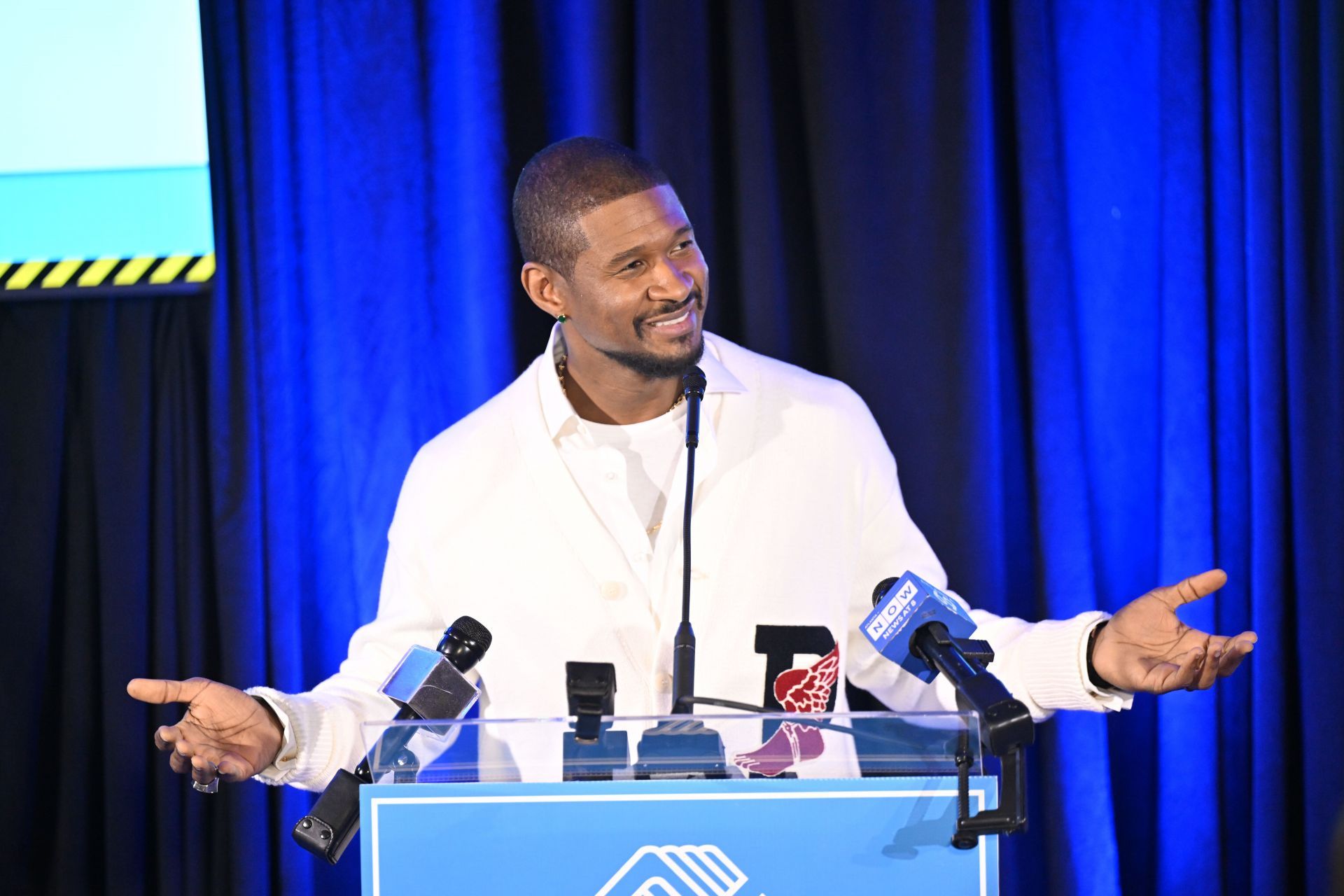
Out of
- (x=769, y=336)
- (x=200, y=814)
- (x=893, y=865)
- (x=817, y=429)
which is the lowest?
(x=200, y=814)

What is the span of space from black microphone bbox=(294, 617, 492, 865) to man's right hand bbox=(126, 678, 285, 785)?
20 cm

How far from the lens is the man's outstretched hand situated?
5.36 feet

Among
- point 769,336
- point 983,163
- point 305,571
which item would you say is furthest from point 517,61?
point 305,571

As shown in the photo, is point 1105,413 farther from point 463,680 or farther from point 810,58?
point 463,680

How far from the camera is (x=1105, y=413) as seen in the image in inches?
103

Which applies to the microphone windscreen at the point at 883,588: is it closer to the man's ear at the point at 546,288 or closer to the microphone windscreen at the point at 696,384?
the microphone windscreen at the point at 696,384

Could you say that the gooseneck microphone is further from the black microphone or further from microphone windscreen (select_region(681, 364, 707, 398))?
the black microphone

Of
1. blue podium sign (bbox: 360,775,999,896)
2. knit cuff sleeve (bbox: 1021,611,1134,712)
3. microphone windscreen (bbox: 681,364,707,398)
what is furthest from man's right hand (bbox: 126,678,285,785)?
knit cuff sleeve (bbox: 1021,611,1134,712)

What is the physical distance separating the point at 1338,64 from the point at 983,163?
0.67 meters

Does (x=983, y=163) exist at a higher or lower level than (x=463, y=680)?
higher

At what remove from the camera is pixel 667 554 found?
217 cm

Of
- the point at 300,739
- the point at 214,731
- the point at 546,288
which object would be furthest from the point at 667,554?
the point at 214,731

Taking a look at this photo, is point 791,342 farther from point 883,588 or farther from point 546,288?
point 883,588

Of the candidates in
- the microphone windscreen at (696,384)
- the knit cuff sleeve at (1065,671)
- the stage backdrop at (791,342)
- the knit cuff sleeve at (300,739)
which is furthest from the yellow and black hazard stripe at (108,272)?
the knit cuff sleeve at (1065,671)
